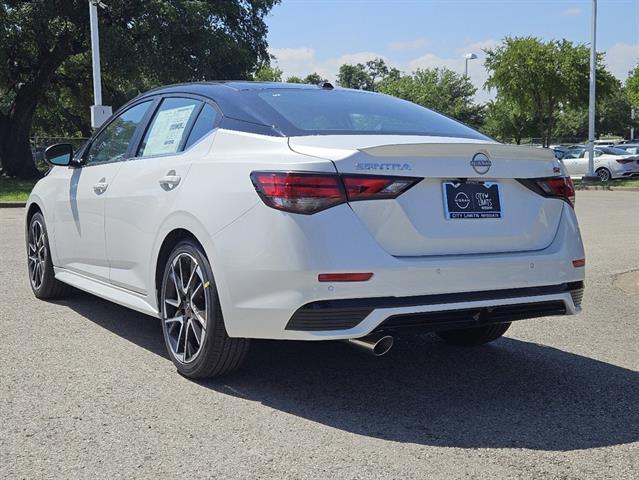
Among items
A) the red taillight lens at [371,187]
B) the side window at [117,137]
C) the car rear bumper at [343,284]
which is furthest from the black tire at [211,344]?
the side window at [117,137]

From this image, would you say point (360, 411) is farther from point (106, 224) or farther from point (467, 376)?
point (106, 224)

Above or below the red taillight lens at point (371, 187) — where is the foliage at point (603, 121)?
below

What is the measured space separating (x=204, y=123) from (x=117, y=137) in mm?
1319

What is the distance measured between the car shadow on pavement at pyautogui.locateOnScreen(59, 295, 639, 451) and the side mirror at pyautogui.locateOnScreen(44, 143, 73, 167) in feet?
5.05

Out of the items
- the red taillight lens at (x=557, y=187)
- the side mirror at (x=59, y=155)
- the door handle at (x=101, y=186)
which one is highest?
the side mirror at (x=59, y=155)

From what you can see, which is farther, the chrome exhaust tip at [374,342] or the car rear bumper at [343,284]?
the chrome exhaust tip at [374,342]

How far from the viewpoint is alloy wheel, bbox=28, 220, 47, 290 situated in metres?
6.65

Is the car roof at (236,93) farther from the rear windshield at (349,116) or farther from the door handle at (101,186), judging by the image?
the door handle at (101,186)

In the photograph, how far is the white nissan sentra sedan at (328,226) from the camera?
12.1 ft

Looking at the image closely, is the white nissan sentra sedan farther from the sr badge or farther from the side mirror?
the side mirror

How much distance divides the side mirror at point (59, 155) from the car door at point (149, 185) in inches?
40.2

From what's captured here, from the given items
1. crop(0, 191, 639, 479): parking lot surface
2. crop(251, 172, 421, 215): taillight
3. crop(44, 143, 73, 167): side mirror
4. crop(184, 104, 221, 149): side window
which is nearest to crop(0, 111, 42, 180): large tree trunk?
crop(44, 143, 73, 167): side mirror

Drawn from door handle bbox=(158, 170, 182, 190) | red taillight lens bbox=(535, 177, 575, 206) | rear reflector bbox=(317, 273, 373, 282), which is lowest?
rear reflector bbox=(317, 273, 373, 282)

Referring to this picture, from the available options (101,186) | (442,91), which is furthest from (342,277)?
(442,91)
